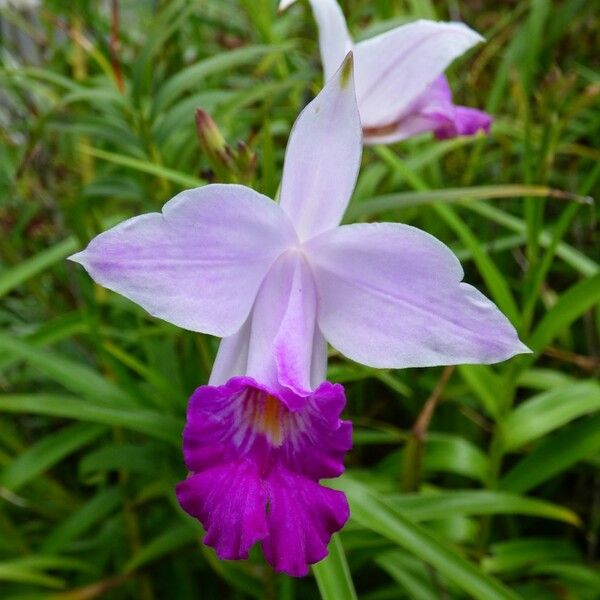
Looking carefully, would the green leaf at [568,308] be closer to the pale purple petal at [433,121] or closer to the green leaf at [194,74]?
the pale purple petal at [433,121]

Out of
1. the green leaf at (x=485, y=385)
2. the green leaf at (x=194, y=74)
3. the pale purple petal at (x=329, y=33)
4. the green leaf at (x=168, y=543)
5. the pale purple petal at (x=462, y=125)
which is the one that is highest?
the pale purple petal at (x=329, y=33)

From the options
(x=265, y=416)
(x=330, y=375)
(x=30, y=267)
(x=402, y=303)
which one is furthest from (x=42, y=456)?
(x=402, y=303)

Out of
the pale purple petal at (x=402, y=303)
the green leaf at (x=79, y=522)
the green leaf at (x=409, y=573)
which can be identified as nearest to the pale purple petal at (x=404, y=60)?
the pale purple petal at (x=402, y=303)

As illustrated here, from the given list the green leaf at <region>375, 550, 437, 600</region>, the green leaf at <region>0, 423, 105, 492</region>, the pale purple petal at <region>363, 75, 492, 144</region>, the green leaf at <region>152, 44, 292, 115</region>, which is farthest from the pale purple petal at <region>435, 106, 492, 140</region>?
the green leaf at <region>0, 423, 105, 492</region>

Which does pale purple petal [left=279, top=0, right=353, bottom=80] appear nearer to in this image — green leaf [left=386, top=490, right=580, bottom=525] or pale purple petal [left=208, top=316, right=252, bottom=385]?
pale purple petal [left=208, top=316, right=252, bottom=385]

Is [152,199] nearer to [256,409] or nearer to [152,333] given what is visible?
[152,333]
